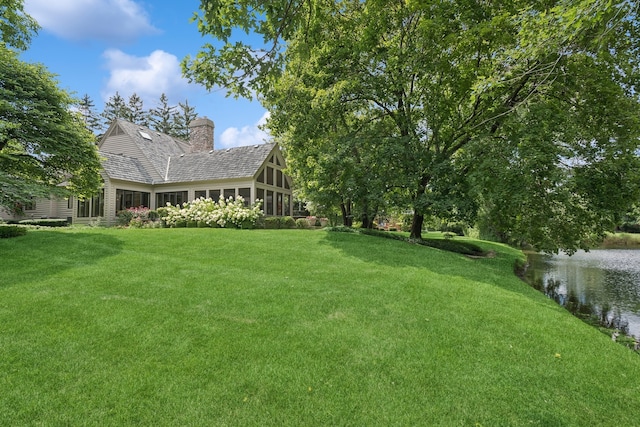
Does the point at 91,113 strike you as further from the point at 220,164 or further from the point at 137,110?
the point at 220,164

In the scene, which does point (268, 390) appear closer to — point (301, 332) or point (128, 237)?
point (301, 332)

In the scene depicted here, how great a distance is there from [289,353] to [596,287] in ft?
39.7

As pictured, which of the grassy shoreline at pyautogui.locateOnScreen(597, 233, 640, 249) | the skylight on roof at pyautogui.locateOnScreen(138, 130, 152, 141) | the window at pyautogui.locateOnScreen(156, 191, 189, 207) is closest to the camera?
the window at pyautogui.locateOnScreen(156, 191, 189, 207)

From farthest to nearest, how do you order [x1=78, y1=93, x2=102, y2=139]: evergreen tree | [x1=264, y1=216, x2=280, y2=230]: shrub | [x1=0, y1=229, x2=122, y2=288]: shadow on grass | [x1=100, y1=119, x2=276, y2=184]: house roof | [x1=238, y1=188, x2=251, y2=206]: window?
[x1=78, y1=93, x2=102, y2=139]: evergreen tree
[x1=238, y1=188, x2=251, y2=206]: window
[x1=100, y1=119, x2=276, y2=184]: house roof
[x1=264, y1=216, x2=280, y2=230]: shrub
[x1=0, y1=229, x2=122, y2=288]: shadow on grass

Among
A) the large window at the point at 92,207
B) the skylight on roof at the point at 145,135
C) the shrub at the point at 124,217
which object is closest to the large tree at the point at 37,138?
the shrub at the point at 124,217

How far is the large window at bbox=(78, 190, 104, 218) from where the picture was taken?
20203 mm

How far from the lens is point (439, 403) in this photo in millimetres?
3105

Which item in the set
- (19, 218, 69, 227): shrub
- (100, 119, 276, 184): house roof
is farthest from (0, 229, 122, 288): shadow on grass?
(100, 119, 276, 184): house roof

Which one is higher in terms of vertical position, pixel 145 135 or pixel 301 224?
pixel 145 135

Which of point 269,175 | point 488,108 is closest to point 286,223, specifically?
point 269,175

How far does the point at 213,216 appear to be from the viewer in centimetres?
1570

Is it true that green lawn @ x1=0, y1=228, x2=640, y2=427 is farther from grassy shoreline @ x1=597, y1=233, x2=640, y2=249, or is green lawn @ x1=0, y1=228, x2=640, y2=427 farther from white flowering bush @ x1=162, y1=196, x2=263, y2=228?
grassy shoreline @ x1=597, y1=233, x2=640, y2=249

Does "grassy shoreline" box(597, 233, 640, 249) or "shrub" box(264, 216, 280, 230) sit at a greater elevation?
"shrub" box(264, 216, 280, 230)

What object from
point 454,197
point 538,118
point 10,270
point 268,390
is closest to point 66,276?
point 10,270
